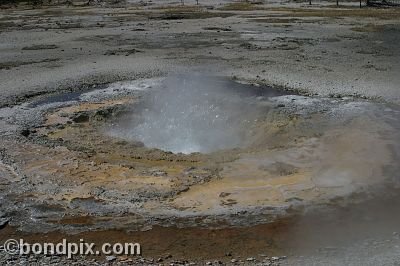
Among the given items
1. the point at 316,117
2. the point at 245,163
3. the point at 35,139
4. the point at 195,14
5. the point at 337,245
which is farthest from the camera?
the point at 195,14

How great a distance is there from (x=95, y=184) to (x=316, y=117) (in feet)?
14.6

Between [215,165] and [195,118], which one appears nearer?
[215,165]

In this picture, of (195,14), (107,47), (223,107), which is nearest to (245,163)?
(223,107)

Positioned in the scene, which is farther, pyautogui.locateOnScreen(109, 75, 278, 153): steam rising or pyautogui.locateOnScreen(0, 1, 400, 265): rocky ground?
pyautogui.locateOnScreen(109, 75, 278, 153): steam rising

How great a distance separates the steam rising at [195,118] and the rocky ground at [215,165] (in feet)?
1.07

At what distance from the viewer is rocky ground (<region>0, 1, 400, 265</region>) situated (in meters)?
5.22

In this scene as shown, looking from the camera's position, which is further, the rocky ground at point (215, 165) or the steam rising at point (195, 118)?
the steam rising at point (195, 118)

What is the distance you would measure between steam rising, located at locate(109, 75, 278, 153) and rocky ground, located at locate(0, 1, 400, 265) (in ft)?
1.07

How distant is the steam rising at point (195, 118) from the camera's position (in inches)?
344

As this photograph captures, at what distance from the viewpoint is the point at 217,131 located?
9.05 meters

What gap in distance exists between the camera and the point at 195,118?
954 centimetres

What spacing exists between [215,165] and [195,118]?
255 centimetres

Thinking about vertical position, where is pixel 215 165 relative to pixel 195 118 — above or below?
below

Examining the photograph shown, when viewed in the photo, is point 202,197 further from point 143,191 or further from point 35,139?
point 35,139
